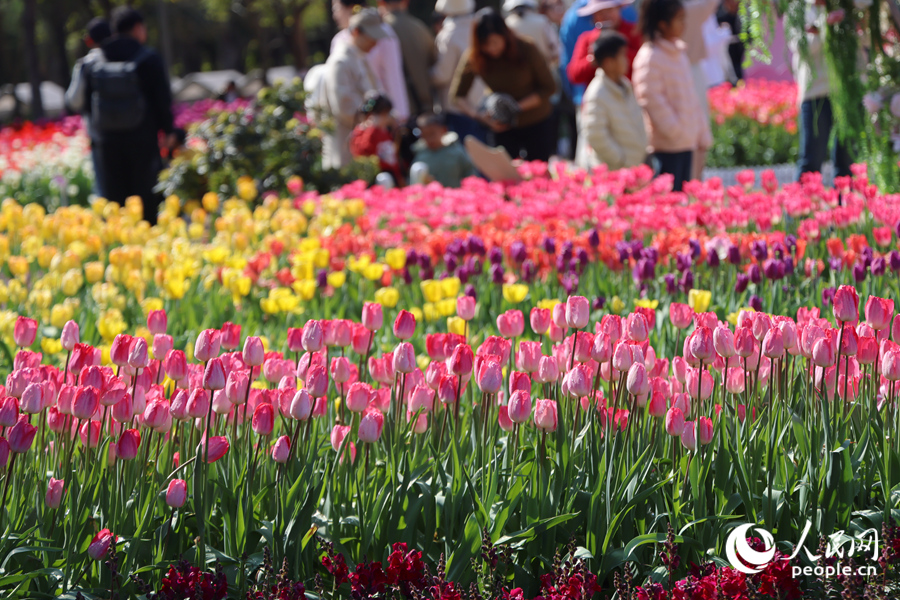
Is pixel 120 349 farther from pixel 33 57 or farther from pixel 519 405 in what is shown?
pixel 33 57

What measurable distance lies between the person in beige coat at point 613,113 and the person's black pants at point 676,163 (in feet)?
0.54

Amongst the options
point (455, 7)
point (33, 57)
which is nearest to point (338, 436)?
point (455, 7)

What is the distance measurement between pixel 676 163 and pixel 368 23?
3.02 metres

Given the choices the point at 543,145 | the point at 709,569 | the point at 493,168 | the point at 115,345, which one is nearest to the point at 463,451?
the point at 709,569

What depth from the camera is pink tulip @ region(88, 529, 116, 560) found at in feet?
6.08

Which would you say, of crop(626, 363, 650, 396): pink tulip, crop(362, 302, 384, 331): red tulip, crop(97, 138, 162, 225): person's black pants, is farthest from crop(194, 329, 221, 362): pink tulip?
crop(97, 138, 162, 225): person's black pants

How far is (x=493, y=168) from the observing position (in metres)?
7.20

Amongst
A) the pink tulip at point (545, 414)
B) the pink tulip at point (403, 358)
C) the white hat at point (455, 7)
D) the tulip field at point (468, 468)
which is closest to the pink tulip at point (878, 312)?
the tulip field at point (468, 468)

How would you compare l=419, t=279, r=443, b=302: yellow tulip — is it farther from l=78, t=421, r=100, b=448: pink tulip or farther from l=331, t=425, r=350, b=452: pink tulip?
l=78, t=421, r=100, b=448: pink tulip

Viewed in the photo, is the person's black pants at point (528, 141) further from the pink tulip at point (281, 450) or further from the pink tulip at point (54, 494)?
the pink tulip at point (54, 494)

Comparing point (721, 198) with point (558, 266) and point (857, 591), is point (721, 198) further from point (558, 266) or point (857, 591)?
point (857, 591)

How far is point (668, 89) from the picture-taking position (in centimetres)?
698

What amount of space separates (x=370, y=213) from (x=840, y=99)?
10.2ft

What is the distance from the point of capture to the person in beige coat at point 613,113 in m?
7.19
